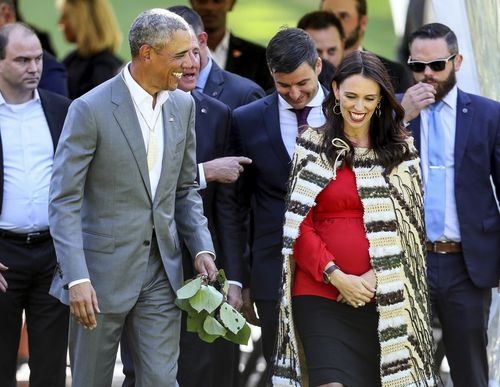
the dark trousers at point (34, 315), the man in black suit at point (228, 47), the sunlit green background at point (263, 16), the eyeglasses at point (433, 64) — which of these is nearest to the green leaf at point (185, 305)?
the dark trousers at point (34, 315)

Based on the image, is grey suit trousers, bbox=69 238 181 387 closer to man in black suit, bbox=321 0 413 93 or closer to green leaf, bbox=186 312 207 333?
green leaf, bbox=186 312 207 333

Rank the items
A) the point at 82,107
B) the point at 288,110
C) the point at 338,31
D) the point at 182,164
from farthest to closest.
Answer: the point at 338,31 → the point at 288,110 → the point at 182,164 → the point at 82,107

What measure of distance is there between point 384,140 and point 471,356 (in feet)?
5.18

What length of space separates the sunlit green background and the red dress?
3.71m

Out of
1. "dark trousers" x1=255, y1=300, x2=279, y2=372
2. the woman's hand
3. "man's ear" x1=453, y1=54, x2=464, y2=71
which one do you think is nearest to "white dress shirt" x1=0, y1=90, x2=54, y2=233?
"dark trousers" x1=255, y1=300, x2=279, y2=372

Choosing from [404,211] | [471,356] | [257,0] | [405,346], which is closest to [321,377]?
[405,346]

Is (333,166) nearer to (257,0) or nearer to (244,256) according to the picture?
(244,256)

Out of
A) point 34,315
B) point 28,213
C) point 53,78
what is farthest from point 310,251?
point 53,78

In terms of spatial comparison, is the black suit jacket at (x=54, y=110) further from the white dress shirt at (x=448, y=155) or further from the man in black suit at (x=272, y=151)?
the white dress shirt at (x=448, y=155)

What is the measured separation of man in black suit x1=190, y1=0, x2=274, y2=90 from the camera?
908cm

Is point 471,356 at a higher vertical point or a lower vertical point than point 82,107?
lower

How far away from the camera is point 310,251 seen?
584 cm

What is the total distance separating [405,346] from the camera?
5.91 meters

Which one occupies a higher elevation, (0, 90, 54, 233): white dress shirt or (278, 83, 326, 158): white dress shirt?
(278, 83, 326, 158): white dress shirt
